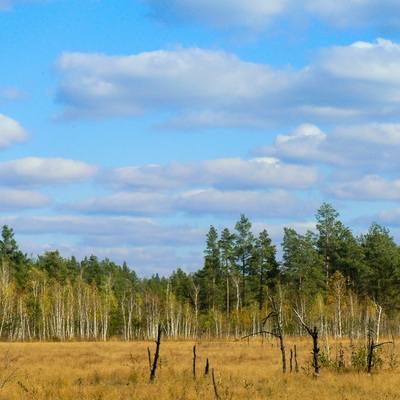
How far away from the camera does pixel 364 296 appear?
300 feet

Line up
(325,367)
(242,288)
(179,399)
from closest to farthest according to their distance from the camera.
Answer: (179,399) → (325,367) → (242,288)

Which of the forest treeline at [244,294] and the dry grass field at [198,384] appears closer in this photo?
the dry grass field at [198,384]

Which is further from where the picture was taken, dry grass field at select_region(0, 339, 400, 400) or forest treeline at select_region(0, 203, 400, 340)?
forest treeline at select_region(0, 203, 400, 340)

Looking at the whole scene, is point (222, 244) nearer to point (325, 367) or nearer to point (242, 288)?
point (242, 288)

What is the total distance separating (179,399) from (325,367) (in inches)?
545

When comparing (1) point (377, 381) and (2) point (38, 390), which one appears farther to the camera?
(1) point (377, 381)

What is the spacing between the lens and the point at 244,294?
100m

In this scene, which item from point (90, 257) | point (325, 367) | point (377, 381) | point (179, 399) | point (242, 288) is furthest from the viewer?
point (90, 257)

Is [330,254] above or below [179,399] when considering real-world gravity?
above

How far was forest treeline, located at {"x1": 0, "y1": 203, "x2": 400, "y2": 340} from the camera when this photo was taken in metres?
85.1

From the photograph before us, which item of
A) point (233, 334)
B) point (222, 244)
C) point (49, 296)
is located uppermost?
point (222, 244)

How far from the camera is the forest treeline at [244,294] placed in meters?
85.1

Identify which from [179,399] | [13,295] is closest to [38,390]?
[179,399]

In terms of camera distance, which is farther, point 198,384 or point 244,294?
point 244,294
